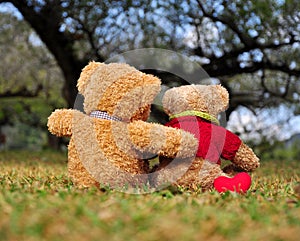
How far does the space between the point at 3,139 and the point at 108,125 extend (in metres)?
14.8

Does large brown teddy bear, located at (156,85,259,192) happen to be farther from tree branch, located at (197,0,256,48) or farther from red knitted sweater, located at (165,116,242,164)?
tree branch, located at (197,0,256,48)

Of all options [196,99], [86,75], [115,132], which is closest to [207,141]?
[196,99]

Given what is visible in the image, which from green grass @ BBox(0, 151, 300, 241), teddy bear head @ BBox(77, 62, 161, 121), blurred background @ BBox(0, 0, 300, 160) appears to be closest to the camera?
green grass @ BBox(0, 151, 300, 241)

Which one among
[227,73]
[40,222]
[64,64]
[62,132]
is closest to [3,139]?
[64,64]

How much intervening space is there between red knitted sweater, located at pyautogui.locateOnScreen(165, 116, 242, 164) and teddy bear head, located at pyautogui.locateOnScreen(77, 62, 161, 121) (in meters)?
0.22

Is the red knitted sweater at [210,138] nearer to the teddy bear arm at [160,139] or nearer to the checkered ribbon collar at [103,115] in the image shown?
the teddy bear arm at [160,139]

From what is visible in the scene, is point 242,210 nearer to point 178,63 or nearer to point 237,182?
point 237,182

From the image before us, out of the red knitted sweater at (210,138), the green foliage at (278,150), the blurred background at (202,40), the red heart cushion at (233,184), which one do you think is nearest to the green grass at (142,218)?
the red heart cushion at (233,184)

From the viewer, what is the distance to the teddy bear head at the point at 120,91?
228cm

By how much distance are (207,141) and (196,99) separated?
0.82ft

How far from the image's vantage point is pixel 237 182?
2.25 metres

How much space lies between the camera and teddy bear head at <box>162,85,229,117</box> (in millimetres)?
2434

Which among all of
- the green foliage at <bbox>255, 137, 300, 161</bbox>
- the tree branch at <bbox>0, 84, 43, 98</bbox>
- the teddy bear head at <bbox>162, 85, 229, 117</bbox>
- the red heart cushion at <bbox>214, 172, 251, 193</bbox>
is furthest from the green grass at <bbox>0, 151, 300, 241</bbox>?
the tree branch at <bbox>0, 84, 43, 98</bbox>

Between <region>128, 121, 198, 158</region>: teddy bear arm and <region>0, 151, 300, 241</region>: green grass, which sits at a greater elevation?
<region>128, 121, 198, 158</region>: teddy bear arm
